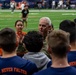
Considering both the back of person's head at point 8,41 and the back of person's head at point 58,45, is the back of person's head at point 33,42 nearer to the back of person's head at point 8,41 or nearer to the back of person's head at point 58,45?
the back of person's head at point 8,41

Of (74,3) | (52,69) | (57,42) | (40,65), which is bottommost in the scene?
(74,3)

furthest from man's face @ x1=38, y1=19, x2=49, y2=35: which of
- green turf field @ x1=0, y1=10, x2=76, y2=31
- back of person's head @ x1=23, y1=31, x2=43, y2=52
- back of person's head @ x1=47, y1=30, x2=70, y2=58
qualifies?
green turf field @ x1=0, y1=10, x2=76, y2=31

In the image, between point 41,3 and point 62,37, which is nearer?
point 62,37

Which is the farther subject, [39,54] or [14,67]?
[39,54]

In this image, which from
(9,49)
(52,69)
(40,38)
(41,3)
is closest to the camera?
(52,69)

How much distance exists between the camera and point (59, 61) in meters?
3.24

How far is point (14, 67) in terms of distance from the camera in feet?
12.2

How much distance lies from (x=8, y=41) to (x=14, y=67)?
0.31 meters

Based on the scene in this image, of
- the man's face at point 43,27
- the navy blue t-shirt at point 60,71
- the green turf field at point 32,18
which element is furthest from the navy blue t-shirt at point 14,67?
the green turf field at point 32,18

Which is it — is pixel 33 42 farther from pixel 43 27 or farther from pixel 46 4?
pixel 46 4

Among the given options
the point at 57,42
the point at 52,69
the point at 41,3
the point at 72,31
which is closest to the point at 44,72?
the point at 52,69

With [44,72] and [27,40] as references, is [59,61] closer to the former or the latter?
[44,72]

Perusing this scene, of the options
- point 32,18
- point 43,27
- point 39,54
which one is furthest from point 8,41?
point 32,18

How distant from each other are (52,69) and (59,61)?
0.35ft
